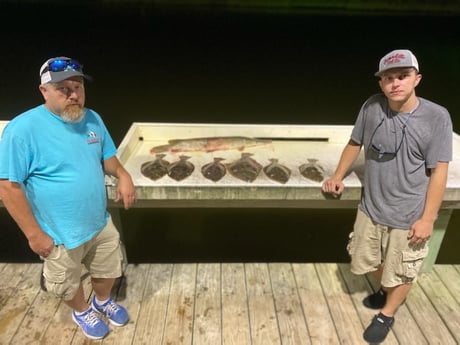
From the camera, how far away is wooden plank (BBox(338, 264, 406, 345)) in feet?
10.6

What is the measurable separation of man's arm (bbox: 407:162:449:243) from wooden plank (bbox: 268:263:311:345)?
1181 mm

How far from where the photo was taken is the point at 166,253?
5.66 meters

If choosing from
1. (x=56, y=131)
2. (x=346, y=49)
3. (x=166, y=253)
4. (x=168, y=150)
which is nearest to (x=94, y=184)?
(x=56, y=131)

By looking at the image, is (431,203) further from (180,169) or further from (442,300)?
(180,169)

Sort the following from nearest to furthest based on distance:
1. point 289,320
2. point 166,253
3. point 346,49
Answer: point 289,320
point 166,253
point 346,49

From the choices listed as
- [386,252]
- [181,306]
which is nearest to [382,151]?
[386,252]

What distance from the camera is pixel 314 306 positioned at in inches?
140

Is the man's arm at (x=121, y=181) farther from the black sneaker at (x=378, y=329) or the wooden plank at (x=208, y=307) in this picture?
the black sneaker at (x=378, y=329)

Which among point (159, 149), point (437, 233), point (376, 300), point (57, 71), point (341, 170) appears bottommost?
point (376, 300)

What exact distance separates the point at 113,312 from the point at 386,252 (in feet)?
7.21

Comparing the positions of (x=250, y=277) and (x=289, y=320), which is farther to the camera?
(x=250, y=277)

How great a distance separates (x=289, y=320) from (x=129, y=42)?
2400 centimetres

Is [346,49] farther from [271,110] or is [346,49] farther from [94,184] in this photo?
[94,184]

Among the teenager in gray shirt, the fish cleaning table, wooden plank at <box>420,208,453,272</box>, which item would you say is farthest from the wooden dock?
the fish cleaning table
